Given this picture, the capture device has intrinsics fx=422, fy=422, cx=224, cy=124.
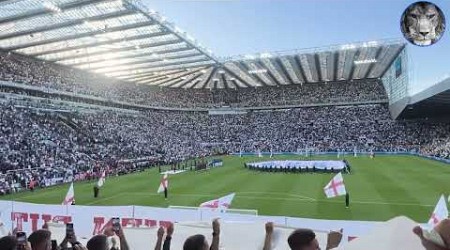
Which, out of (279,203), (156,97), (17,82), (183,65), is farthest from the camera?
(156,97)

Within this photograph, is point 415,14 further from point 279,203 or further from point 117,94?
point 117,94

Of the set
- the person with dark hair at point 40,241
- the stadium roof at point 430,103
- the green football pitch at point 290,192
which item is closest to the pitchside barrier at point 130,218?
the person with dark hair at point 40,241

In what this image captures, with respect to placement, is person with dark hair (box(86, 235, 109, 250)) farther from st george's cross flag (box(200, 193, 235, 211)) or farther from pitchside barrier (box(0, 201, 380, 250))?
st george's cross flag (box(200, 193, 235, 211))

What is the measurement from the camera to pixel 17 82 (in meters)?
50.1

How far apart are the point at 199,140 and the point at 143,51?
3127 cm

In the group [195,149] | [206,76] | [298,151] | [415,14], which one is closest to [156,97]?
[206,76]

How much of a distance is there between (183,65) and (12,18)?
30336 millimetres

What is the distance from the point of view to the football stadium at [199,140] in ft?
34.7

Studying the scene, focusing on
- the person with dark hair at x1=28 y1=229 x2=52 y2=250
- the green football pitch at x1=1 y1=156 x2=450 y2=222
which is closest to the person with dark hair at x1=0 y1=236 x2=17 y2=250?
the person with dark hair at x1=28 y1=229 x2=52 y2=250

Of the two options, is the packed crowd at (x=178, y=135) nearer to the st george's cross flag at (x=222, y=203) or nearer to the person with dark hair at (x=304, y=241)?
the st george's cross flag at (x=222, y=203)

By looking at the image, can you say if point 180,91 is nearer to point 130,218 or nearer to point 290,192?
point 290,192

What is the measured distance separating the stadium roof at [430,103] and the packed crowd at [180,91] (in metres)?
14.1

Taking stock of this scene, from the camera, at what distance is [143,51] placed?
5353 centimetres

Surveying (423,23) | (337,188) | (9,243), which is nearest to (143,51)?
(337,188)
